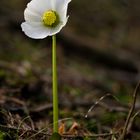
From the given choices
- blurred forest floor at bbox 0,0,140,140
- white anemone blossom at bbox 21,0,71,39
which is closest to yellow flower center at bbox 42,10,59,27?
white anemone blossom at bbox 21,0,71,39

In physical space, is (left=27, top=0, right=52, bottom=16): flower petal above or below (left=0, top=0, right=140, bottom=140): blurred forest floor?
above

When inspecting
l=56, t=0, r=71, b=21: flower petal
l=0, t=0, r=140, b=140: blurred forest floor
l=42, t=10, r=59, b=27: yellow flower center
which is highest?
l=56, t=0, r=71, b=21: flower petal

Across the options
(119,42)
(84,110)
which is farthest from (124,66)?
(84,110)

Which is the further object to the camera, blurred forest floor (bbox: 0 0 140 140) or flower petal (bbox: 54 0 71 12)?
blurred forest floor (bbox: 0 0 140 140)

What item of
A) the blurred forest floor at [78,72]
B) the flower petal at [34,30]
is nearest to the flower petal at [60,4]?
the flower petal at [34,30]

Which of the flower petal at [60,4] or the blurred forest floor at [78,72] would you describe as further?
the blurred forest floor at [78,72]

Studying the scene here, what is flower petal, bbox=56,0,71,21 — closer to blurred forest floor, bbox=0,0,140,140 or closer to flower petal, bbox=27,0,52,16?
flower petal, bbox=27,0,52,16

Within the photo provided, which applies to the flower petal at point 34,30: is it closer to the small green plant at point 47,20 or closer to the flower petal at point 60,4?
the small green plant at point 47,20

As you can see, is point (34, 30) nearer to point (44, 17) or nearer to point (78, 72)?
point (44, 17)
